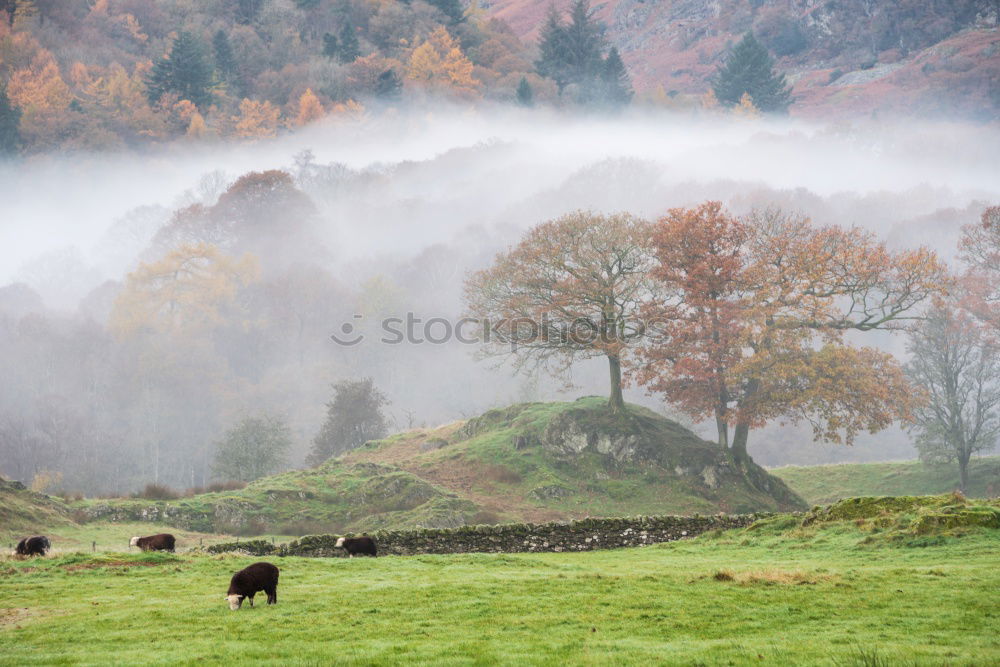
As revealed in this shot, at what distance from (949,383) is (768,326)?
16174 millimetres

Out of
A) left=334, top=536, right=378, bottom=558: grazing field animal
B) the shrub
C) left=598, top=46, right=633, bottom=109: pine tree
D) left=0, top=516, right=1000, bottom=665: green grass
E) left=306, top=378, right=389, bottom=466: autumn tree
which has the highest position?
left=598, top=46, right=633, bottom=109: pine tree

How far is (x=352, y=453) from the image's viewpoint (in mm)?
55469

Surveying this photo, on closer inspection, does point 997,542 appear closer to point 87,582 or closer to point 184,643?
point 184,643

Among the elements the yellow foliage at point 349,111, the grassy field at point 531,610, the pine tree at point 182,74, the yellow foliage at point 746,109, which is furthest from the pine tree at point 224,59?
the grassy field at point 531,610

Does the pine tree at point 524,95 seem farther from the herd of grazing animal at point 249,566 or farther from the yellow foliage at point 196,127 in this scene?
the herd of grazing animal at point 249,566

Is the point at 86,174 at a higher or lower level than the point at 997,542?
higher

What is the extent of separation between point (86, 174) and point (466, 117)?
8000 cm

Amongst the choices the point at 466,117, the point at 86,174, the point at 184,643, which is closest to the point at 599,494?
the point at 184,643

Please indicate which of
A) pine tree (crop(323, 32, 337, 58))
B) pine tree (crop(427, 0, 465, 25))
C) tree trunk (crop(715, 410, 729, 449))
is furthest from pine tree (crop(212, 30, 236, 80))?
tree trunk (crop(715, 410, 729, 449))

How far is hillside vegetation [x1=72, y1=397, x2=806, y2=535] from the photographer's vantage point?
40.5 meters

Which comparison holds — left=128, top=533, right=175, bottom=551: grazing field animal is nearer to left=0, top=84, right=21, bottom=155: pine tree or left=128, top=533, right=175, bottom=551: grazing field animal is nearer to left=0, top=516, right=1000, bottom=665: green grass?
left=0, top=516, right=1000, bottom=665: green grass

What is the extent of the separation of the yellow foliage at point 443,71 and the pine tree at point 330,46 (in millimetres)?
21346

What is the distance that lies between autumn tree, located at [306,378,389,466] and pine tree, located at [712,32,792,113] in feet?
470

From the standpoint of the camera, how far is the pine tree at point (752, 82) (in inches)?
6998
